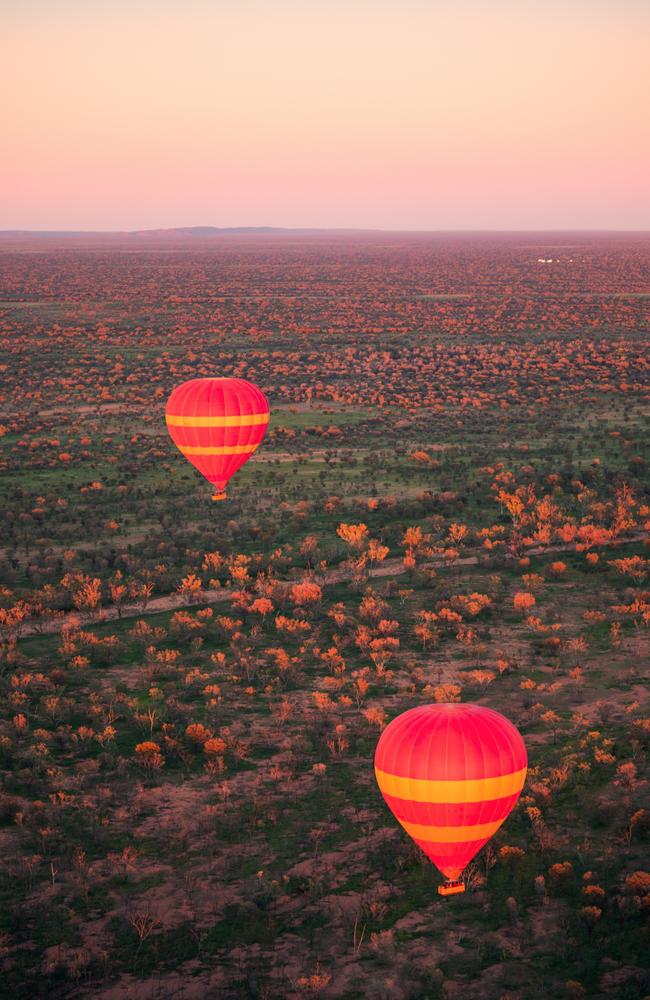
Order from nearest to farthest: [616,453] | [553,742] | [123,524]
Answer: [553,742] < [123,524] < [616,453]

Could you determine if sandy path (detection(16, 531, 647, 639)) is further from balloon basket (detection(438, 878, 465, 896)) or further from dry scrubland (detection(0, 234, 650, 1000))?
balloon basket (detection(438, 878, 465, 896))

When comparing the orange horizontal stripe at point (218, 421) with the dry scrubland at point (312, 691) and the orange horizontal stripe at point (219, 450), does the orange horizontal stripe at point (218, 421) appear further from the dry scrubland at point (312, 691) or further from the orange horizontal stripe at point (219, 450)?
the dry scrubland at point (312, 691)

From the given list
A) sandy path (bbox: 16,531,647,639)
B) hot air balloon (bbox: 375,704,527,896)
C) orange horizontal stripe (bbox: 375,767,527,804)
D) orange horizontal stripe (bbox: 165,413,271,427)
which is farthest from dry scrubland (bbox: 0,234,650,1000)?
orange horizontal stripe (bbox: 165,413,271,427)

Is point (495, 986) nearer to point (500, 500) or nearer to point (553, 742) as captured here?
point (553, 742)

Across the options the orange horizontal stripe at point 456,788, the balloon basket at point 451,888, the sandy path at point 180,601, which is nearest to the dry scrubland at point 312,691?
the sandy path at point 180,601

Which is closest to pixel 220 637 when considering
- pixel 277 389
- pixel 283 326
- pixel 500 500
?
pixel 500 500

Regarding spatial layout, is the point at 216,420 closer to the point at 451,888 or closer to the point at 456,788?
the point at 456,788

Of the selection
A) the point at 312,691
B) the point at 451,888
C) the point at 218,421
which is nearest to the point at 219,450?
the point at 218,421
